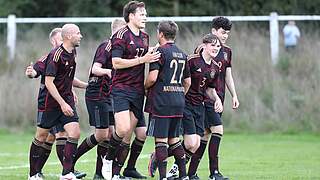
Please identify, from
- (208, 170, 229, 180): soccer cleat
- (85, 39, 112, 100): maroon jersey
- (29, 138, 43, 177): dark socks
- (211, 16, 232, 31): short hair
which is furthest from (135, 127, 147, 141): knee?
(211, 16, 232, 31): short hair

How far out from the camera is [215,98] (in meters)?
12.3

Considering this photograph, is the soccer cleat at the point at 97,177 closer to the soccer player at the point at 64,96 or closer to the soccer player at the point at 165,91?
the soccer player at the point at 64,96

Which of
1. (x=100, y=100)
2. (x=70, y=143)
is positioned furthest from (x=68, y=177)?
(x=100, y=100)

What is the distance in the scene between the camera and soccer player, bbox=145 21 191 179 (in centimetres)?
1127

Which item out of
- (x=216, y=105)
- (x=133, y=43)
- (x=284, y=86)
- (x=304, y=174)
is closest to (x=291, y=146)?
(x=284, y=86)

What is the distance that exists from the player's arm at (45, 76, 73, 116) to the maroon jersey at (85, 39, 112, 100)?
112 cm

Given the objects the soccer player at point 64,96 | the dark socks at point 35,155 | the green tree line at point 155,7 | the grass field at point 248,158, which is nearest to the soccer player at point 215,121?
the grass field at point 248,158

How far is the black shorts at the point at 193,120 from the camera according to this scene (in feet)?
39.1

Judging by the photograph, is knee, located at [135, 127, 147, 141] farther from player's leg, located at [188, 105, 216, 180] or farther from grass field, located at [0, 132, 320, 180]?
grass field, located at [0, 132, 320, 180]

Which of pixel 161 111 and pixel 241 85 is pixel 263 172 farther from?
pixel 241 85

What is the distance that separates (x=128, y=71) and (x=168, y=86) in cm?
55

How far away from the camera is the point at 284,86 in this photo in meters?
22.5

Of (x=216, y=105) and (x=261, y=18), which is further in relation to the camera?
(x=261, y=18)

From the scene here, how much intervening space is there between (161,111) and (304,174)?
2861mm
